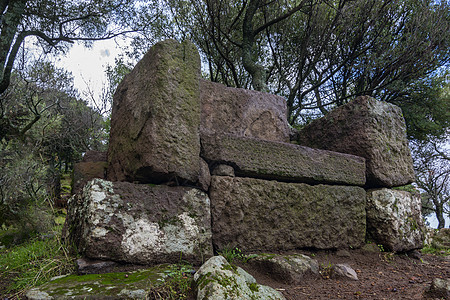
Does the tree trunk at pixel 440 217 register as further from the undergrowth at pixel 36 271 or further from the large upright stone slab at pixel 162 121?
the undergrowth at pixel 36 271

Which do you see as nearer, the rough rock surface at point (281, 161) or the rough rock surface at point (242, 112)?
the rough rock surface at point (281, 161)

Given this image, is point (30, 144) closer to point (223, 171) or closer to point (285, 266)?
point (223, 171)

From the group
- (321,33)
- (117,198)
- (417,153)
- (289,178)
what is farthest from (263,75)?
(417,153)

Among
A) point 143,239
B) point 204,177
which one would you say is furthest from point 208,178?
point 143,239

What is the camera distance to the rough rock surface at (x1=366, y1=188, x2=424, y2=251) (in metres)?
3.56

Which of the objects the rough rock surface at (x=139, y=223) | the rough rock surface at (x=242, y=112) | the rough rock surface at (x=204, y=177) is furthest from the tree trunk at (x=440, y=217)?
the rough rock surface at (x=139, y=223)

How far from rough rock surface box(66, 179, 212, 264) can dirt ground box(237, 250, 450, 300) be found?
0.55 meters

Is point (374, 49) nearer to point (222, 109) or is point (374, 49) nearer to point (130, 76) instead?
point (222, 109)

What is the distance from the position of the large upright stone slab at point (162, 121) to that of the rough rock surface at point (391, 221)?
7.39 ft

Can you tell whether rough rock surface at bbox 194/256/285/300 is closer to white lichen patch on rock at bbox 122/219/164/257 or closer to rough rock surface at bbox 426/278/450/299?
white lichen patch on rock at bbox 122/219/164/257

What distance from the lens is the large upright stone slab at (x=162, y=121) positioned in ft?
8.05

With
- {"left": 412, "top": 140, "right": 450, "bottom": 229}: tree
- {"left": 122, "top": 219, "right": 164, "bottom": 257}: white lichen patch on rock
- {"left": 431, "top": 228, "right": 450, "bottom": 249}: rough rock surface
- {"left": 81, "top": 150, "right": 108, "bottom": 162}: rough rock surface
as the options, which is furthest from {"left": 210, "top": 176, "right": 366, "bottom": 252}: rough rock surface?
{"left": 412, "top": 140, "right": 450, "bottom": 229}: tree

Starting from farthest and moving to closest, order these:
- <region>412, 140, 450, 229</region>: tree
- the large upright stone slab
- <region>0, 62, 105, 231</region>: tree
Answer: <region>412, 140, 450, 229</region>: tree → <region>0, 62, 105, 231</region>: tree → the large upright stone slab

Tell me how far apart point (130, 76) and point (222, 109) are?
99cm
